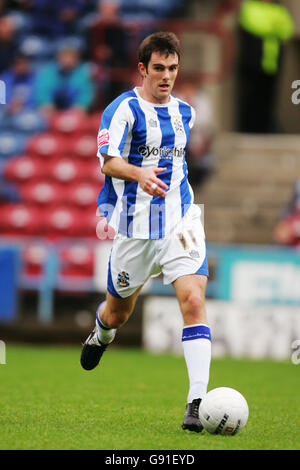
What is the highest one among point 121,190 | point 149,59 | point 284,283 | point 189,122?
point 149,59

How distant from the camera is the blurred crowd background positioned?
11.5m

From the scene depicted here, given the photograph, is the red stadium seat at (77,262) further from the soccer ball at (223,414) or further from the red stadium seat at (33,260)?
the soccer ball at (223,414)

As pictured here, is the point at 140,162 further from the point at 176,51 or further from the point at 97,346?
the point at 97,346

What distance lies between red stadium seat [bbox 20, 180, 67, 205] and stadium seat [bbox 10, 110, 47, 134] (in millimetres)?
1050

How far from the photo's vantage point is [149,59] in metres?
5.45

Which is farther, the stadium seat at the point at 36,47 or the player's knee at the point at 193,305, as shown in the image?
the stadium seat at the point at 36,47

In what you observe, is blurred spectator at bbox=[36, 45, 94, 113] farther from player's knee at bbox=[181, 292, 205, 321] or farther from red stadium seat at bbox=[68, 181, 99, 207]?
player's knee at bbox=[181, 292, 205, 321]

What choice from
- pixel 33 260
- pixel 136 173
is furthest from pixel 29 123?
pixel 136 173

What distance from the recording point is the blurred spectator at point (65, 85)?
1387 cm

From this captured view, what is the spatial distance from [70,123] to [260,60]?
449cm

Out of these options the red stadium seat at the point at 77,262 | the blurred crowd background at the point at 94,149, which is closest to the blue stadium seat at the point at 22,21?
the blurred crowd background at the point at 94,149

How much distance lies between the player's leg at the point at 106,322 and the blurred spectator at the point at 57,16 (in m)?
9.28

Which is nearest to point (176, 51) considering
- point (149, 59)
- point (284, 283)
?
point (149, 59)

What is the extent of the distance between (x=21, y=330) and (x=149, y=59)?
Answer: 6.69m
